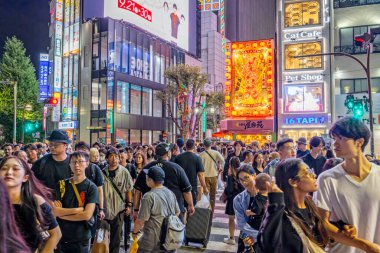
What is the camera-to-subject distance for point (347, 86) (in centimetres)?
2908

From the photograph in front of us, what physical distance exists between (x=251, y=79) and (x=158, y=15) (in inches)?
1087

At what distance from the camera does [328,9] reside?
26641 millimetres

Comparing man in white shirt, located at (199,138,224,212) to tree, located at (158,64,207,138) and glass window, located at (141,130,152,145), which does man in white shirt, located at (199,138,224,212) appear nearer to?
tree, located at (158,64,207,138)

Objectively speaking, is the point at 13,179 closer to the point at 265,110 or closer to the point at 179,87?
the point at 265,110

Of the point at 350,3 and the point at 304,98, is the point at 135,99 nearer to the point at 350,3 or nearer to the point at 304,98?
the point at 304,98

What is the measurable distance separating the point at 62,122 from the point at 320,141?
126 ft

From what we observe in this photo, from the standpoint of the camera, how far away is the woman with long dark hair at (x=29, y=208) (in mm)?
2824

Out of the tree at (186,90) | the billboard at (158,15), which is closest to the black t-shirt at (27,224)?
the tree at (186,90)

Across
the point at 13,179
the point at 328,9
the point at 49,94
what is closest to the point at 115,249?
the point at 13,179

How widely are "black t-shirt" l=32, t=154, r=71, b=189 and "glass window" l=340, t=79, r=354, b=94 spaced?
28234 millimetres

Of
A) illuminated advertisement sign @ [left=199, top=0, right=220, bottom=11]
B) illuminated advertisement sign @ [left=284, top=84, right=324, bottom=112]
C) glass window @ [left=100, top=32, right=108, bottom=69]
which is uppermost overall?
illuminated advertisement sign @ [left=199, top=0, right=220, bottom=11]

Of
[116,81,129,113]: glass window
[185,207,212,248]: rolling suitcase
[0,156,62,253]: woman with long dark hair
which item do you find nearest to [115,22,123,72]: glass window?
[116,81,129,113]: glass window

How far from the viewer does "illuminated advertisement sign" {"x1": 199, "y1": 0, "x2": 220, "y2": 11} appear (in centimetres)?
9425

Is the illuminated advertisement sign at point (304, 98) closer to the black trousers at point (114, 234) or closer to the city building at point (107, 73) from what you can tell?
the city building at point (107, 73)
